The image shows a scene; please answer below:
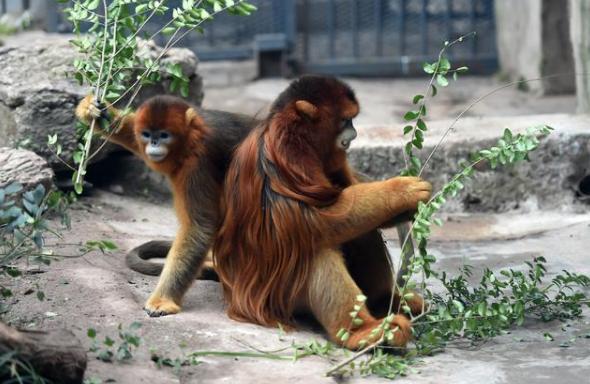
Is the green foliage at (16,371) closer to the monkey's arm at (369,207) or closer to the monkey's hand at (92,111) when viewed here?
the monkey's arm at (369,207)

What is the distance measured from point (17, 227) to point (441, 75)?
2818mm

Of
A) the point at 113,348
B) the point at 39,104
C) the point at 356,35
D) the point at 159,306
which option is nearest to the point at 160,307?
the point at 159,306

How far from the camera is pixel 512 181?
33.0ft

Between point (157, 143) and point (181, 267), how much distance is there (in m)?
0.86

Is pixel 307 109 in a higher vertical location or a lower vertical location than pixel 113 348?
higher

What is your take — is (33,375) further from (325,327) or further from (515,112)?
(515,112)

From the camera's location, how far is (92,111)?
23.3 feet

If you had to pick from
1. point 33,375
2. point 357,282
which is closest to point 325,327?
point 357,282

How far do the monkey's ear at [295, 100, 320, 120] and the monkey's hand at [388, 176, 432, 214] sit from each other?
679 mm

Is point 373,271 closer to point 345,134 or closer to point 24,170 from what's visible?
point 345,134

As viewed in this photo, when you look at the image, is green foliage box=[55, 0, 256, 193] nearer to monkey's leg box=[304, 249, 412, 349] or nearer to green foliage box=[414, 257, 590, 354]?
monkey's leg box=[304, 249, 412, 349]

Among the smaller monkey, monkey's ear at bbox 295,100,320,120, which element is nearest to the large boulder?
the smaller monkey

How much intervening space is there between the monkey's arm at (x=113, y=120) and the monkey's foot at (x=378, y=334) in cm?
221

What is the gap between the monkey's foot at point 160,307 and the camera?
252 inches
